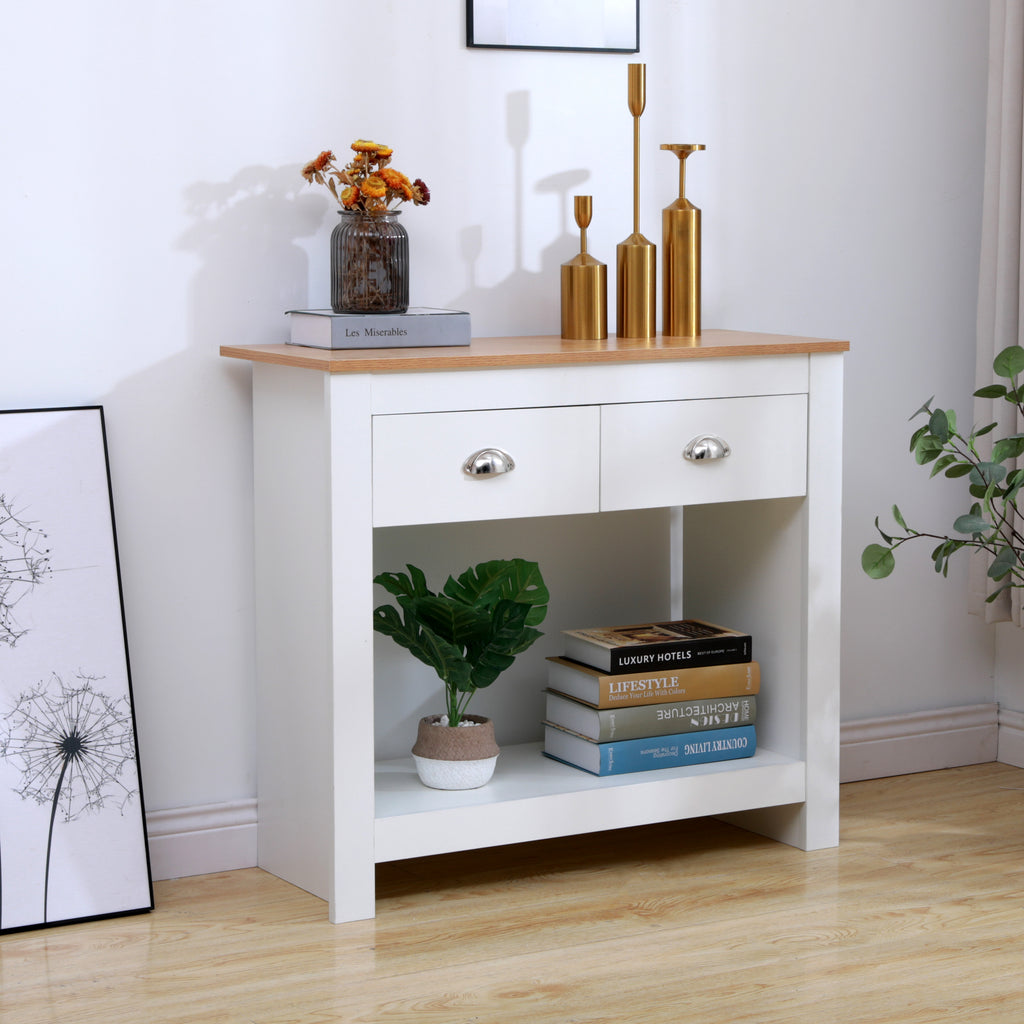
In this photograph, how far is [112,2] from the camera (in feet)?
6.96

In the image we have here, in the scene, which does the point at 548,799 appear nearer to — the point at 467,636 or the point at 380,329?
the point at 467,636

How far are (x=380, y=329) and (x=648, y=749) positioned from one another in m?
0.77

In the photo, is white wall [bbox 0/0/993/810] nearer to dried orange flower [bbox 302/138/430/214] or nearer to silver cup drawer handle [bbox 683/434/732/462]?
dried orange flower [bbox 302/138/430/214]

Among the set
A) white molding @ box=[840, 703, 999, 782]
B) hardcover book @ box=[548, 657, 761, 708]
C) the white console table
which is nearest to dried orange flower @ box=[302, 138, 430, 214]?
the white console table

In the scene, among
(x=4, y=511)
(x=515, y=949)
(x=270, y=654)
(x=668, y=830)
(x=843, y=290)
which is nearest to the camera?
(x=515, y=949)

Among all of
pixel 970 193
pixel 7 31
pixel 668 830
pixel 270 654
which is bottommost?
pixel 668 830

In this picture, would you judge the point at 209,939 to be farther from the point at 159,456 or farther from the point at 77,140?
the point at 77,140

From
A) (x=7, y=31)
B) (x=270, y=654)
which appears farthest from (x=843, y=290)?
(x=7, y=31)

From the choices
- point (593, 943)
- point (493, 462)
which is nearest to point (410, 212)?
point (493, 462)

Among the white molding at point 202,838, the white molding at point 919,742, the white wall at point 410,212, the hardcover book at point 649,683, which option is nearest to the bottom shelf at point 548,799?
the hardcover book at point 649,683

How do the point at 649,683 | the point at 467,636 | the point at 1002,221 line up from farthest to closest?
the point at 1002,221 → the point at 649,683 → the point at 467,636

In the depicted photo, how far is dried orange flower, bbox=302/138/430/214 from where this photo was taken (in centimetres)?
213

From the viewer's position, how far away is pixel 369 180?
6.98ft

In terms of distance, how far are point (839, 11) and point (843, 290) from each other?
494mm
